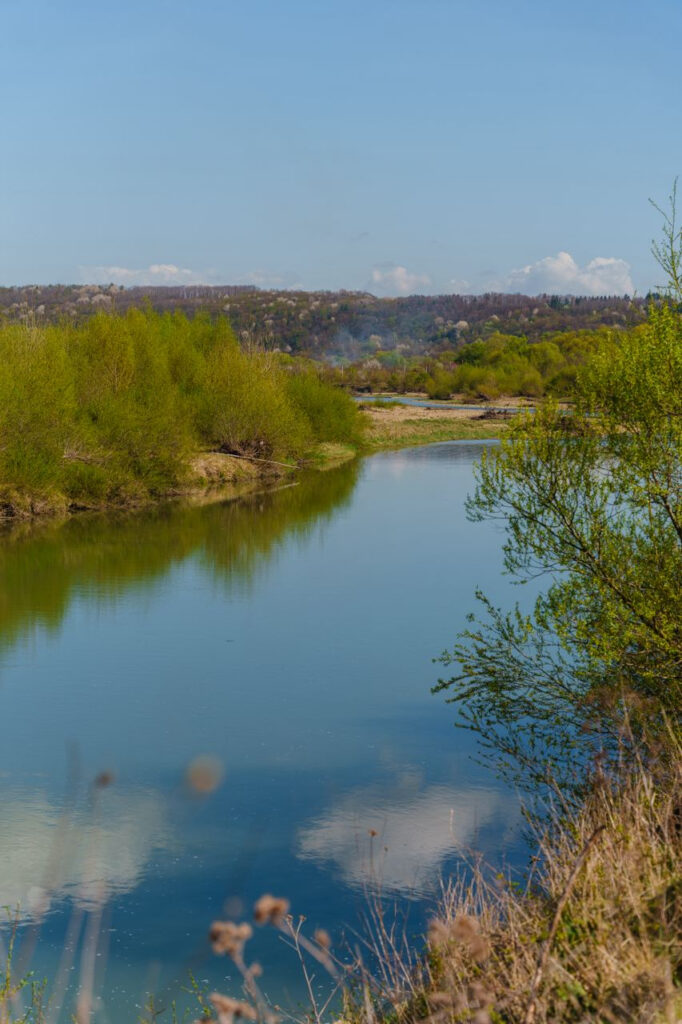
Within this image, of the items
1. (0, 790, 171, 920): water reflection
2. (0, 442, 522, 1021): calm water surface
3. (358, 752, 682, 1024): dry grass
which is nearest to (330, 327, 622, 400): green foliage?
(0, 442, 522, 1021): calm water surface

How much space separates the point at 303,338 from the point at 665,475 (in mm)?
118404

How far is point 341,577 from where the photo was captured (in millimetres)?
19281

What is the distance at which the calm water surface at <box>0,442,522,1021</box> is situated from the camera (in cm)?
773

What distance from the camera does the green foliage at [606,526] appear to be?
952cm

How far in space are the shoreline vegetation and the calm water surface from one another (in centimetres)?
334

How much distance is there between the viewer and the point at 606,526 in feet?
32.7

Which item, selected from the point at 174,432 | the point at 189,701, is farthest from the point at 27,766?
the point at 174,432

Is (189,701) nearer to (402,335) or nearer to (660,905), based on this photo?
(660,905)

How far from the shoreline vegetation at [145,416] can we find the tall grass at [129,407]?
0.03 metres

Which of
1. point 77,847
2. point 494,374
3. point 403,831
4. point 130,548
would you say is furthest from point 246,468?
point 494,374

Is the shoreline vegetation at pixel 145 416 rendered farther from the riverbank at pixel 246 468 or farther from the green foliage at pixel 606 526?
the green foliage at pixel 606 526

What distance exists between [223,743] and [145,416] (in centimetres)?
1792

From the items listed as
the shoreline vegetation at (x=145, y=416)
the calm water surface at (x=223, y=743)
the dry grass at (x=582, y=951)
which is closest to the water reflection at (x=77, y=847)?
the calm water surface at (x=223, y=743)

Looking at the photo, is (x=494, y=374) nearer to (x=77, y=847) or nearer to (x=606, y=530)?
(x=606, y=530)
